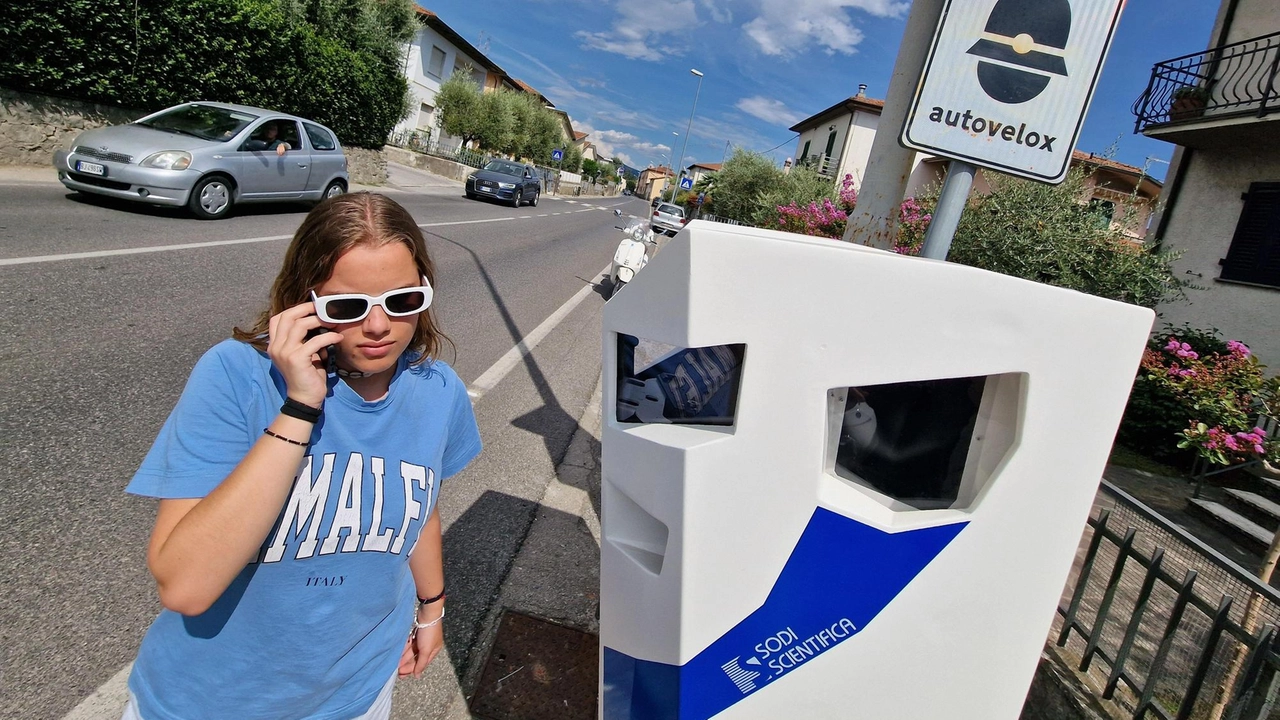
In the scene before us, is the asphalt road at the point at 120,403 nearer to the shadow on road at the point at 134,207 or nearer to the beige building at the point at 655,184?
the shadow on road at the point at 134,207

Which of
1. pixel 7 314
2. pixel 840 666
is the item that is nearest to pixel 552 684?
pixel 840 666

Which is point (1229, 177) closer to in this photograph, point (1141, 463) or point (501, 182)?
point (1141, 463)

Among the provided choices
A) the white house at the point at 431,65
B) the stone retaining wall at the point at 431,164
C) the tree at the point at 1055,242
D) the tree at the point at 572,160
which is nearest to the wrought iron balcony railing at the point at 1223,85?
the tree at the point at 1055,242

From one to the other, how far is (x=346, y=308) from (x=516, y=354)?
5254 millimetres

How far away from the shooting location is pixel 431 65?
39.3m

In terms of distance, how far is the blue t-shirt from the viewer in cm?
110

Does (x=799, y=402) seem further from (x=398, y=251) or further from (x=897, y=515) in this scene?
(x=398, y=251)

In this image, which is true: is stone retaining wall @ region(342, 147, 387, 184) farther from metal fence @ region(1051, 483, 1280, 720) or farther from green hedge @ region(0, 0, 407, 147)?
metal fence @ region(1051, 483, 1280, 720)

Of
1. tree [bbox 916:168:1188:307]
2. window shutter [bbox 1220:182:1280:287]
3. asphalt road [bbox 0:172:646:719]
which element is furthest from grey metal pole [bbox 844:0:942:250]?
window shutter [bbox 1220:182:1280:287]

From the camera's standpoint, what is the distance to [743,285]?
116 centimetres

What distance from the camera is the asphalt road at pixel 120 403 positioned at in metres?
2.20

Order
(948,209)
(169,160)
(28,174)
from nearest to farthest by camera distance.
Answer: (948,209), (169,160), (28,174)

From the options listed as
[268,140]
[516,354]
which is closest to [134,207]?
[268,140]

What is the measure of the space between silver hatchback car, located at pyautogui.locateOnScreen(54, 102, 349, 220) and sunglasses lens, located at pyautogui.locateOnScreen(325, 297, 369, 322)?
9.32 meters
